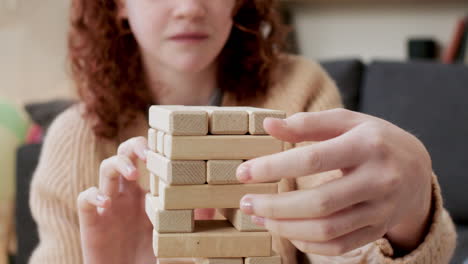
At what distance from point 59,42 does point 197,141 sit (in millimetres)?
2915

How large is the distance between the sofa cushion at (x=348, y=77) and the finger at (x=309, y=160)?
1624 mm

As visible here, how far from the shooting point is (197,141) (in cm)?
53

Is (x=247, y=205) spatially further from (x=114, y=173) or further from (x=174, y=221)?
(x=114, y=173)

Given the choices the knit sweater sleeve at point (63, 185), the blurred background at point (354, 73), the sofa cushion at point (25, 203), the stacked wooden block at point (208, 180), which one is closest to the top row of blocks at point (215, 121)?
the stacked wooden block at point (208, 180)

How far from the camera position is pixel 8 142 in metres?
2.10

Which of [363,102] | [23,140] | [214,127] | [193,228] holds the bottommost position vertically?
[23,140]

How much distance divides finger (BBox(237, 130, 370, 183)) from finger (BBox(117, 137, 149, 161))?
8.4 inches

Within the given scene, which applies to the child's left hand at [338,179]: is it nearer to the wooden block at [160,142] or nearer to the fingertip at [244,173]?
A: the fingertip at [244,173]

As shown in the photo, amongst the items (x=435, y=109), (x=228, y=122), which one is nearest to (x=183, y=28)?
(x=228, y=122)

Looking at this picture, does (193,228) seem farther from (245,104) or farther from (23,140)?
(23,140)

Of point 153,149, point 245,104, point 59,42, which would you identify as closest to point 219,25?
point 245,104

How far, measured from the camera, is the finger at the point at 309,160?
47 cm

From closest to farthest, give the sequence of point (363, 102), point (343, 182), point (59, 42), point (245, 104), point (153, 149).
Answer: point (343, 182) < point (153, 149) < point (245, 104) < point (363, 102) < point (59, 42)

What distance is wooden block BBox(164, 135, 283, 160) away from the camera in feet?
1.72
